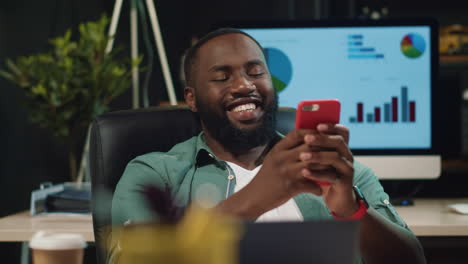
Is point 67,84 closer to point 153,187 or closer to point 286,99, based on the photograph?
point 286,99

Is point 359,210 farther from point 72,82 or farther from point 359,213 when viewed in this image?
point 72,82

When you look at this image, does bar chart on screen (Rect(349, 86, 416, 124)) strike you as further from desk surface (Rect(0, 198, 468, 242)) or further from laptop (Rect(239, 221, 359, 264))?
laptop (Rect(239, 221, 359, 264))

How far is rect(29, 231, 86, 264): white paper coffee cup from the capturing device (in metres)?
0.58

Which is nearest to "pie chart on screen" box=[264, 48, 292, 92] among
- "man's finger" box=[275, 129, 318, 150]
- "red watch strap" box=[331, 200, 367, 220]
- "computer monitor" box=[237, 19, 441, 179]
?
"computer monitor" box=[237, 19, 441, 179]

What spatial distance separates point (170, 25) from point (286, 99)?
1.24 m

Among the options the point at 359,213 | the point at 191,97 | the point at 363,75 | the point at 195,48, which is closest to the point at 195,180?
the point at 191,97

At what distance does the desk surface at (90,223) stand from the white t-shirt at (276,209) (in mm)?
330

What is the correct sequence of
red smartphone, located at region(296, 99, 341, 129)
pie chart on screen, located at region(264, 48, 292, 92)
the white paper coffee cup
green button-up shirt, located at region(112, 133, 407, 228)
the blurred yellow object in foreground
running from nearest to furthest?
the blurred yellow object in foreground, the white paper coffee cup, red smartphone, located at region(296, 99, 341, 129), green button-up shirt, located at region(112, 133, 407, 228), pie chart on screen, located at region(264, 48, 292, 92)

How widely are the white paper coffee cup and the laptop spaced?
0.60 ft

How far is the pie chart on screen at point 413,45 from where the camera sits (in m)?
1.86

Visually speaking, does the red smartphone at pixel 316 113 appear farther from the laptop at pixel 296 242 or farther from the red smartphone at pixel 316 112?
the laptop at pixel 296 242

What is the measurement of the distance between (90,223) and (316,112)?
1.00 m

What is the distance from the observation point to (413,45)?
1860mm

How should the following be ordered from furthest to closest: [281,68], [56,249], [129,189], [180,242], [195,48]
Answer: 1. [281,68]
2. [195,48]
3. [129,189]
4. [56,249]
5. [180,242]
